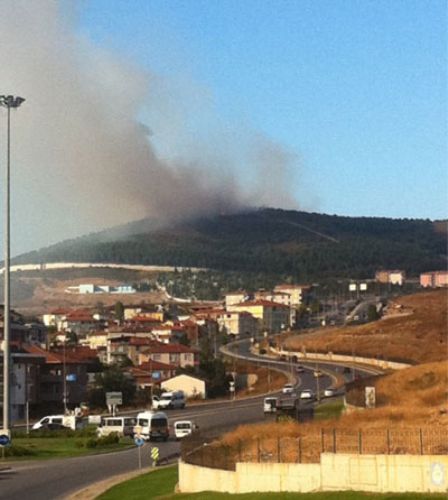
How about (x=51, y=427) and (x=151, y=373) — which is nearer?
(x=51, y=427)

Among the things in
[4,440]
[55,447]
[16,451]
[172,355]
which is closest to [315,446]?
[4,440]

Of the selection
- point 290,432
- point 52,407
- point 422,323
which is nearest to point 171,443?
point 290,432

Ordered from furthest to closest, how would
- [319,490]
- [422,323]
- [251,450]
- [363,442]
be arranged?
[422,323]
[251,450]
[363,442]
[319,490]

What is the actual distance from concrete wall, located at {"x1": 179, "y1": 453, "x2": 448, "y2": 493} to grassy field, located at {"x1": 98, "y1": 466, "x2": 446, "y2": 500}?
0.46 meters

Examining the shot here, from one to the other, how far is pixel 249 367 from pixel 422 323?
154ft

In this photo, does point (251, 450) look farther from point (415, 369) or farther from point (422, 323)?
point (422, 323)

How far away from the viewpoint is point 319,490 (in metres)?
A: 36.1

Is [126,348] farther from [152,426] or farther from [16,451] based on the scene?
[16,451]

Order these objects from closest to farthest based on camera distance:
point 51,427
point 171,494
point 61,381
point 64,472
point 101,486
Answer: point 171,494 → point 101,486 → point 64,472 → point 51,427 → point 61,381

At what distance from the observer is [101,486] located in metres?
47.8

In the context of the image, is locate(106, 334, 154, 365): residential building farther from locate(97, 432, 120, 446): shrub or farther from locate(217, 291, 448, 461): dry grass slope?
locate(97, 432, 120, 446): shrub

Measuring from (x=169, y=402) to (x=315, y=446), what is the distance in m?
58.2

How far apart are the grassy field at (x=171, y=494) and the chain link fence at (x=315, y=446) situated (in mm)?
1481

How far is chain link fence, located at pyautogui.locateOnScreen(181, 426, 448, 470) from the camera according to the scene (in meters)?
36.8
